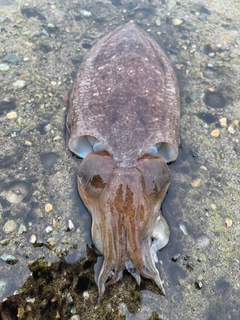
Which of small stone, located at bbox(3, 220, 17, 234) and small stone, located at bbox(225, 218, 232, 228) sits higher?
small stone, located at bbox(225, 218, 232, 228)

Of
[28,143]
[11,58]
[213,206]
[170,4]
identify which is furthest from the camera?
[170,4]

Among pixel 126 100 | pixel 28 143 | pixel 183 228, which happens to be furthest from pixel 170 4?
pixel 183 228

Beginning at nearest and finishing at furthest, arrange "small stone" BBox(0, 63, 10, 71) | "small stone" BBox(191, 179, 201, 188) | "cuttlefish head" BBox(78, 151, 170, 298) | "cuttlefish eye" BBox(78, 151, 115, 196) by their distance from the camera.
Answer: "cuttlefish head" BBox(78, 151, 170, 298)
"cuttlefish eye" BBox(78, 151, 115, 196)
"small stone" BBox(191, 179, 201, 188)
"small stone" BBox(0, 63, 10, 71)

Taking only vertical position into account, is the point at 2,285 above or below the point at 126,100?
below

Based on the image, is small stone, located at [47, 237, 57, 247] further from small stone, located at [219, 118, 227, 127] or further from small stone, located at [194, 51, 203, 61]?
small stone, located at [194, 51, 203, 61]

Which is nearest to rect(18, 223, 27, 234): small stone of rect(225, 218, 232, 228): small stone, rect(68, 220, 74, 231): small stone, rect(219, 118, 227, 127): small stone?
rect(68, 220, 74, 231): small stone

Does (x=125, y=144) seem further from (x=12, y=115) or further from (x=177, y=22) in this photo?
(x=177, y=22)
